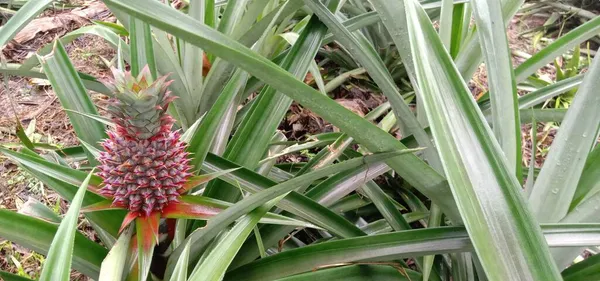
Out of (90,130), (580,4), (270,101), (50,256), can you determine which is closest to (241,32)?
(270,101)

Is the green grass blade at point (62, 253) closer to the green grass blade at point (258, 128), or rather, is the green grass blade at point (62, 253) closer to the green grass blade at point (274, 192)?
the green grass blade at point (274, 192)

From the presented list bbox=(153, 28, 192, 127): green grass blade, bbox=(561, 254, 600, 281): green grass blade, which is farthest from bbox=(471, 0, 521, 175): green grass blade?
bbox=(153, 28, 192, 127): green grass blade

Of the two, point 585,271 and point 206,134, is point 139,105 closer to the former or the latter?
point 206,134

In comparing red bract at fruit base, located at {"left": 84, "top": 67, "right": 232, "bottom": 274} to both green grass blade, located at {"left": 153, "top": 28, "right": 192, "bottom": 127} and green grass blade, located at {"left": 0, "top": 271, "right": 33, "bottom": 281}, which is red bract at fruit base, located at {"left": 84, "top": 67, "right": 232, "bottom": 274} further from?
green grass blade, located at {"left": 153, "top": 28, "right": 192, "bottom": 127}

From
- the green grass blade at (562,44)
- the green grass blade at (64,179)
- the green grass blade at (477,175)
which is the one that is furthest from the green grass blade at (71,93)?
the green grass blade at (562,44)

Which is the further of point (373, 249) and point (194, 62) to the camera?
point (194, 62)

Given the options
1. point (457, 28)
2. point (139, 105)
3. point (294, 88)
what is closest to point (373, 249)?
point (294, 88)
